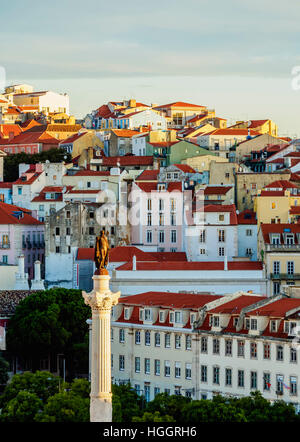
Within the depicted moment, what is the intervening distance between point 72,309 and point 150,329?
12.3 metres

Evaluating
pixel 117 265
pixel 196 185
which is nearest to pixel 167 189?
pixel 196 185

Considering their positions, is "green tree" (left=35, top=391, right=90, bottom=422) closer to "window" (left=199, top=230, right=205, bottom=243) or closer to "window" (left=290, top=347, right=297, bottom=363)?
"window" (left=290, top=347, right=297, bottom=363)

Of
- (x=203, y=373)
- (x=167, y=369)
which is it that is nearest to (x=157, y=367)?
(x=167, y=369)

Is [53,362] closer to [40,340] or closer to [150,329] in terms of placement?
[40,340]

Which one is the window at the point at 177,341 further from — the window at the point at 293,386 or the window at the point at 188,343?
the window at the point at 293,386

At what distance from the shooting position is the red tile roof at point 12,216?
113250mm

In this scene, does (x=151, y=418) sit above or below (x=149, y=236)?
below

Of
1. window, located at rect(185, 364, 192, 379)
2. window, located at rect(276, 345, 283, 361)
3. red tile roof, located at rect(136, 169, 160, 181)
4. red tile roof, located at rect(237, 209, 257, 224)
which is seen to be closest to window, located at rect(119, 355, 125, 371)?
window, located at rect(185, 364, 192, 379)

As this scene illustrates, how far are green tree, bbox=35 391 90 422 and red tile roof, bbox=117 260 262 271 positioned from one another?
28332mm

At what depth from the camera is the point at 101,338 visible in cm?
4219

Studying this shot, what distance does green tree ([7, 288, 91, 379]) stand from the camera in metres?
84.2

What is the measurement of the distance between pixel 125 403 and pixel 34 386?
6.02 meters

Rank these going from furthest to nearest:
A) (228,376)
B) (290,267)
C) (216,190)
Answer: (216,190)
(290,267)
(228,376)

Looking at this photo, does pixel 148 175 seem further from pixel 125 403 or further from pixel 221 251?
pixel 125 403
